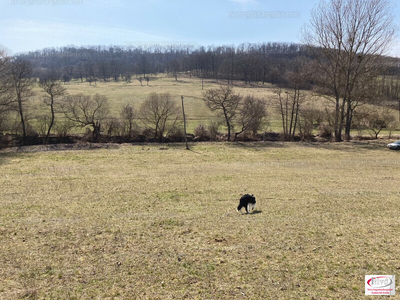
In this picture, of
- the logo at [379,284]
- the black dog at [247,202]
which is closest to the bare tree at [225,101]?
the black dog at [247,202]

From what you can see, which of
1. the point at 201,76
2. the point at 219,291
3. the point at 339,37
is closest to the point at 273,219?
the point at 219,291

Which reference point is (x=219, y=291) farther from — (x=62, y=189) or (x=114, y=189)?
(x=62, y=189)

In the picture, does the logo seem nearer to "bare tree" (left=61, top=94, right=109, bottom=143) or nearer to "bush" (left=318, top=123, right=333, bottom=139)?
"bare tree" (left=61, top=94, right=109, bottom=143)

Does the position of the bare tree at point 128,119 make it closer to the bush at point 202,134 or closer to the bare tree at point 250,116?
the bush at point 202,134

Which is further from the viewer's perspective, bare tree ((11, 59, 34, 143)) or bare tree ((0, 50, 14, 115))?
bare tree ((11, 59, 34, 143))

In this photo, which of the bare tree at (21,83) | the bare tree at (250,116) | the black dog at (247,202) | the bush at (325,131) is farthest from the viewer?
the bush at (325,131)

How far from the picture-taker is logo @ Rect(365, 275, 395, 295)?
6.82 meters

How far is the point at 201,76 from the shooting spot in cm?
13575

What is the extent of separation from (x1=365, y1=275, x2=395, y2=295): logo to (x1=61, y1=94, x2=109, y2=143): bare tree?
36.4 m

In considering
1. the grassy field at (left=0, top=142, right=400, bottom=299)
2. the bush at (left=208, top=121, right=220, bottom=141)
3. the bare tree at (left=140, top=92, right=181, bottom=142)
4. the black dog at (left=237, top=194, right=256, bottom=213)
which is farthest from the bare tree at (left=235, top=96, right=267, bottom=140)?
the black dog at (left=237, top=194, right=256, bottom=213)

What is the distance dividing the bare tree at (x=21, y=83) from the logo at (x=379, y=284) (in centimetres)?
4098

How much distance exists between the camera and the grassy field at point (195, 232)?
7.40 metres

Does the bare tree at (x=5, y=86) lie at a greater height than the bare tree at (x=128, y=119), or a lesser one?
greater

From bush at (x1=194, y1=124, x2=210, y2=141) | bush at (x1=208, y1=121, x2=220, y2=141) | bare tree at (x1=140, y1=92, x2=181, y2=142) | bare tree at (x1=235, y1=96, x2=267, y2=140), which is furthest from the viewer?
bush at (x1=208, y1=121, x2=220, y2=141)
